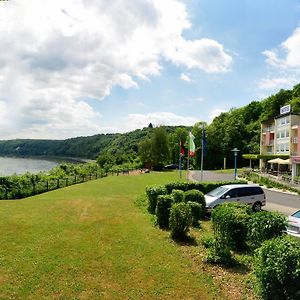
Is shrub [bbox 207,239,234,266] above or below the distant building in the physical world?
below

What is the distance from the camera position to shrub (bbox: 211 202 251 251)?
1164 cm

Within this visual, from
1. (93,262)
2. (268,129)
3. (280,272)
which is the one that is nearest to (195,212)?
(93,262)

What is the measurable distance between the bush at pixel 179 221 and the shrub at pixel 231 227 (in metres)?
1.72

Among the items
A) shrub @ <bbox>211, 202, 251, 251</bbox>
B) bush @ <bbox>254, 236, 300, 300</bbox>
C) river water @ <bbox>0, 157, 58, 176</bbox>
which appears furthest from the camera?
river water @ <bbox>0, 157, 58, 176</bbox>

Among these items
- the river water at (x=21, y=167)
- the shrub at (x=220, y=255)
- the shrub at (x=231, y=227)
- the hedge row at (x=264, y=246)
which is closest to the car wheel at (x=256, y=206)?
the hedge row at (x=264, y=246)

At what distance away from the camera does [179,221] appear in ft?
45.1

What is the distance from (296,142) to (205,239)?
165 feet

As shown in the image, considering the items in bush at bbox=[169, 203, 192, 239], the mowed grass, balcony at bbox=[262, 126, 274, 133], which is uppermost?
balcony at bbox=[262, 126, 274, 133]

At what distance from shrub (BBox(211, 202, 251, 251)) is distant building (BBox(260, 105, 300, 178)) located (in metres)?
40.2

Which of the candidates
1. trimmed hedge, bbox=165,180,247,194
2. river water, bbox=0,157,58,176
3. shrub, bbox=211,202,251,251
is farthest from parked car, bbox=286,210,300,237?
river water, bbox=0,157,58,176

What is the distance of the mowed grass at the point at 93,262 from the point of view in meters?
8.88

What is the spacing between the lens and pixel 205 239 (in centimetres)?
1292

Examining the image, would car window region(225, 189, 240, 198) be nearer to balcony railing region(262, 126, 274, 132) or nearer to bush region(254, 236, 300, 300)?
bush region(254, 236, 300, 300)

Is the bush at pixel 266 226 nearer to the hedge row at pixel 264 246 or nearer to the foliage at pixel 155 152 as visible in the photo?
the hedge row at pixel 264 246
